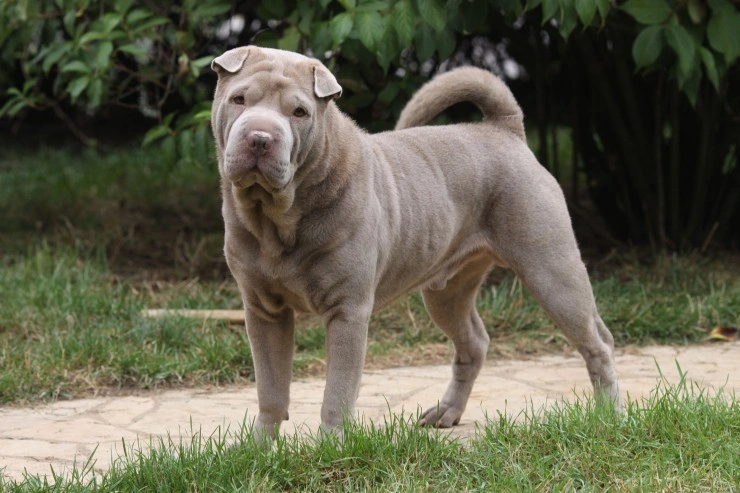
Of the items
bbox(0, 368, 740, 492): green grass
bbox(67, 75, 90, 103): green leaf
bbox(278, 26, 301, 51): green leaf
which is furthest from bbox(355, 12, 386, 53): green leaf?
bbox(0, 368, 740, 492): green grass

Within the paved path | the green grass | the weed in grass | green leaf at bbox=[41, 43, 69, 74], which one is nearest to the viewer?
the green grass

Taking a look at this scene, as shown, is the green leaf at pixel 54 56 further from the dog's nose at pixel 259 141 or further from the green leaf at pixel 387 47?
the dog's nose at pixel 259 141

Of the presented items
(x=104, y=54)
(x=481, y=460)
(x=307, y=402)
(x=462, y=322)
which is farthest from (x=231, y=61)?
(x=104, y=54)

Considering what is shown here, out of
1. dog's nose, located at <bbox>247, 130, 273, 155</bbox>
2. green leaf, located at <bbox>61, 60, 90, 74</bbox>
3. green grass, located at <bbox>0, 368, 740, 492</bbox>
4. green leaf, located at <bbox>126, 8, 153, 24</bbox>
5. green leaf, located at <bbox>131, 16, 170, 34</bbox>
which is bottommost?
green grass, located at <bbox>0, 368, 740, 492</bbox>

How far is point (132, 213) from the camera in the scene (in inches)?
343

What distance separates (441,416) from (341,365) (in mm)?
842

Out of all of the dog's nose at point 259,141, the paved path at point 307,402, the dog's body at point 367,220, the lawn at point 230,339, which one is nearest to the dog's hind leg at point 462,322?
the dog's body at point 367,220

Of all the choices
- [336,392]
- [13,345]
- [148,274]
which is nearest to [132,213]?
[148,274]

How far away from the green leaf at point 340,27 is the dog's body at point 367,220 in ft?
2.00

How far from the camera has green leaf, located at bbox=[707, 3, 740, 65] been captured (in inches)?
219

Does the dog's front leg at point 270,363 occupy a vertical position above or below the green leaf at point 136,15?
below

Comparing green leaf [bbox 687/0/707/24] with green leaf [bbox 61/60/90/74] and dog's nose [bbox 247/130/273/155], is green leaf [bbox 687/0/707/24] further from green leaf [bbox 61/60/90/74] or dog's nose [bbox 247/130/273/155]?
green leaf [bbox 61/60/90/74]

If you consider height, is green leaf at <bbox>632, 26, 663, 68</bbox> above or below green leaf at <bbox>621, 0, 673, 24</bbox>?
below

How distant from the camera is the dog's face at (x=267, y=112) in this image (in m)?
3.48
